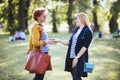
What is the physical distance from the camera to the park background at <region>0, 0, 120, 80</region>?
13.1 metres

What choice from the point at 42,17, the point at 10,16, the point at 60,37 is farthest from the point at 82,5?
the point at 42,17

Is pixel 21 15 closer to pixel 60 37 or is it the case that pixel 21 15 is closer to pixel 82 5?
pixel 60 37

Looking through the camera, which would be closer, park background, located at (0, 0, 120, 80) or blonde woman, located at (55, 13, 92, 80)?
blonde woman, located at (55, 13, 92, 80)

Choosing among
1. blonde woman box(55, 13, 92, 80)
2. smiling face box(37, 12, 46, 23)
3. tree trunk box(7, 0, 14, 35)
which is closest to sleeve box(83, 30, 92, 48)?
blonde woman box(55, 13, 92, 80)

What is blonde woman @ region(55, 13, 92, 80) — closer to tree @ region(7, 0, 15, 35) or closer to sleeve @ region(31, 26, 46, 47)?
sleeve @ region(31, 26, 46, 47)

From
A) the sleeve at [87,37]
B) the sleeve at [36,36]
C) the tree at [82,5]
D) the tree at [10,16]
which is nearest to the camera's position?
the sleeve at [36,36]

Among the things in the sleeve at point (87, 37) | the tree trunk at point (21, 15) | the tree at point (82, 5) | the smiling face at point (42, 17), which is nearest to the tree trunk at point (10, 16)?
the tree trunk at point (21, 15)

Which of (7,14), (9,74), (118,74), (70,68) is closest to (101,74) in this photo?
(118,74)

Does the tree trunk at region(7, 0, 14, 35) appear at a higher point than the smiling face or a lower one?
lower

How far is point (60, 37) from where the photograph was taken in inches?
1459

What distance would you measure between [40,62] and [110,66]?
26.2 ft

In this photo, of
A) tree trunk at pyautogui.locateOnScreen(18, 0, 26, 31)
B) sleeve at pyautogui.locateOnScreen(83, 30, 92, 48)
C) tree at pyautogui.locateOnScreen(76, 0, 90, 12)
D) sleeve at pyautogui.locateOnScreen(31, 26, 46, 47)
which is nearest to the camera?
sleeve at pyautogui.locateOnScreen(31, 26, 46, 47)

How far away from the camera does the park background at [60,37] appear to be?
42.9ft

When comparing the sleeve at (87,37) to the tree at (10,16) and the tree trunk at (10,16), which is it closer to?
the tree at (10,16)
